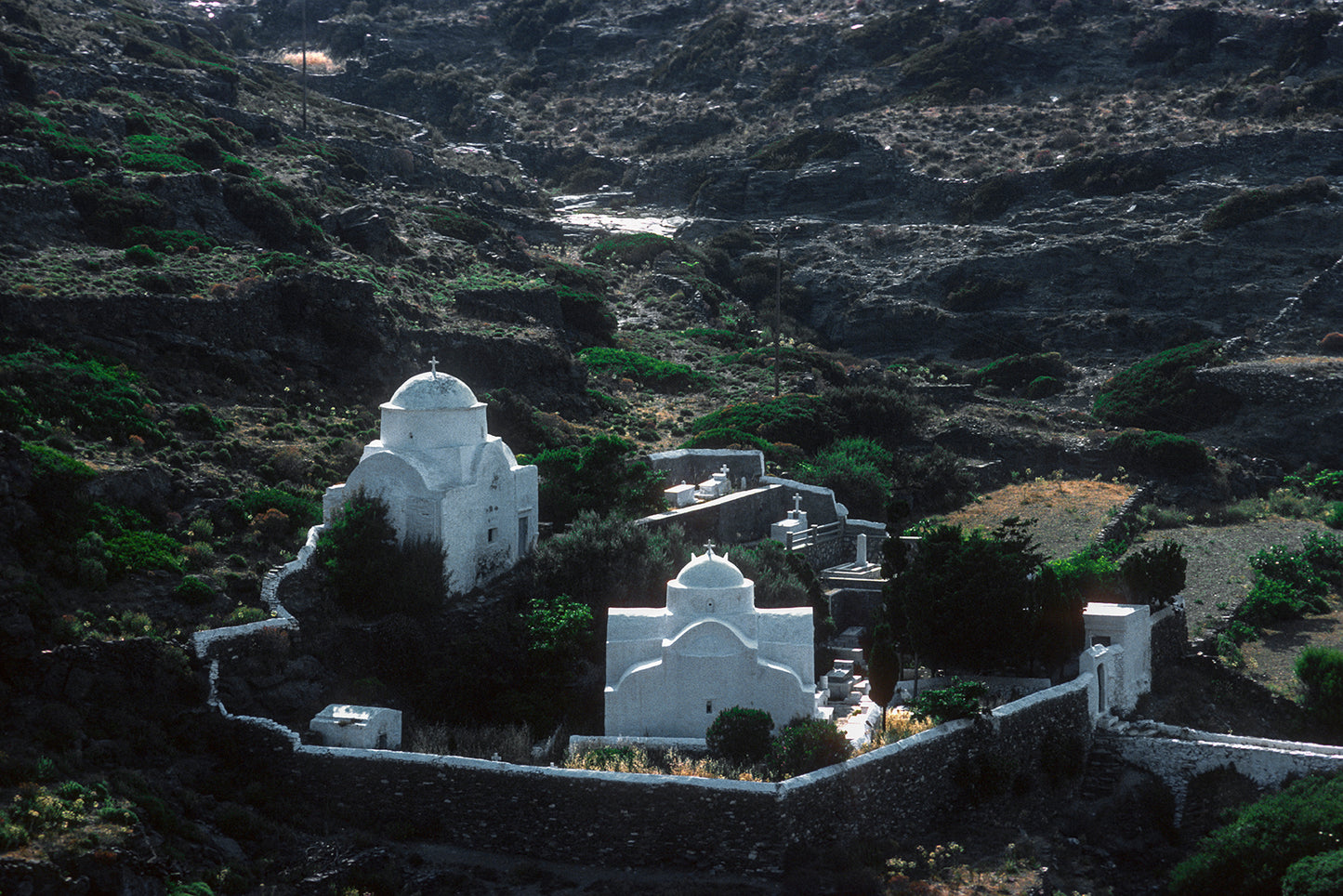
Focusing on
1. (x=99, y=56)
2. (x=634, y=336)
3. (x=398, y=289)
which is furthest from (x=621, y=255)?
(x=99, y=56)

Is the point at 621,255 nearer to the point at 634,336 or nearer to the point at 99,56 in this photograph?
the point at 634,336

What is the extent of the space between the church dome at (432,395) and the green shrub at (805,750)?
10470mm

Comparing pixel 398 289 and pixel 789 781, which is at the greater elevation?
pixel 398 289

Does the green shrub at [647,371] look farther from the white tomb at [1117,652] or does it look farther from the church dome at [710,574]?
the church dome at [710,574]

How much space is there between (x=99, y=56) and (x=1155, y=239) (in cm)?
4529

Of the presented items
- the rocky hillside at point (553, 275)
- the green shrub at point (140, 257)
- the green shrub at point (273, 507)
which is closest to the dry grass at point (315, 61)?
the rocky hillside at point (553, 275)

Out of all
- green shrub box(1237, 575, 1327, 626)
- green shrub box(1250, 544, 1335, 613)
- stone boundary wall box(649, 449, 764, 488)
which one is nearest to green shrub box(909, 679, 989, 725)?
green shrub box(1237, 575, 1327, 626)

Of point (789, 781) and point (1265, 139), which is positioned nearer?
point (789, 781)

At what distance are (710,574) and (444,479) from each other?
6422 mm

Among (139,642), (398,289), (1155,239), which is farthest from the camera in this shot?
(1155,239)

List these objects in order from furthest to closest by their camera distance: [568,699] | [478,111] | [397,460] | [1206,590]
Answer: [478,111] < [1206,590] < [397,460] < [568,699]

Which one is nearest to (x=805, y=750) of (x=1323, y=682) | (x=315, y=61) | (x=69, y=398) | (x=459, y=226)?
(x=1323, y=682)

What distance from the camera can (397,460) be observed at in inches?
1056

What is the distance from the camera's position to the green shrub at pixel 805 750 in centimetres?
2081
